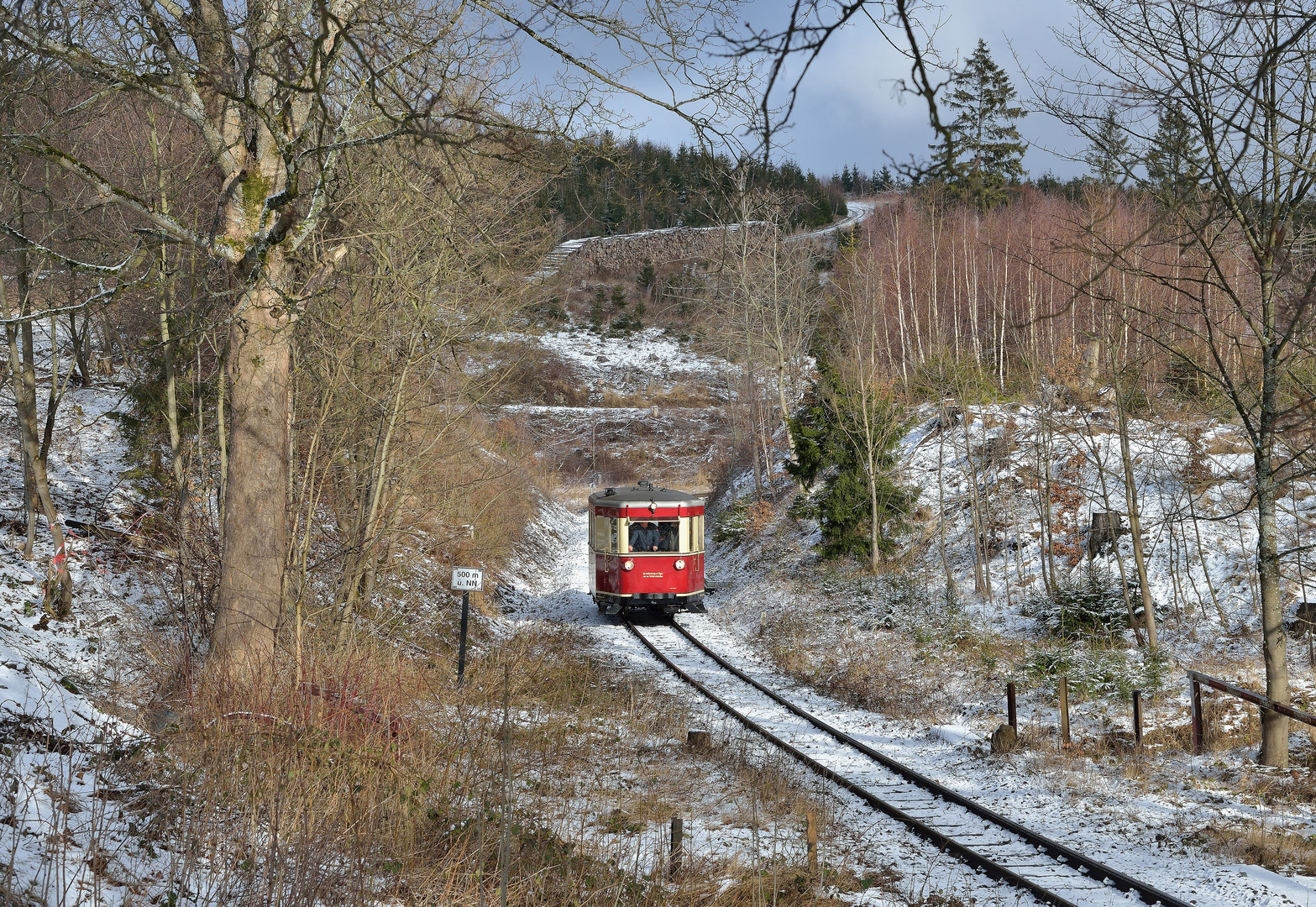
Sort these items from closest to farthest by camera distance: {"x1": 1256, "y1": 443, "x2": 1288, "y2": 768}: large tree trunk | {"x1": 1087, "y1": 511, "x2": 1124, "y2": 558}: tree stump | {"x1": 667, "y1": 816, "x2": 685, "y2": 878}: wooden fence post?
{"x1": 667, "y1": 816, "x2": 685, "y2": 878}: wooden fence post, {"x1": 1256, "y1": 443, "x2": 1288, "y2": 768}: large tree trunk, {"x1": 1087, "y1": 511, "x2": 1124, "y2": 558}: tree stump

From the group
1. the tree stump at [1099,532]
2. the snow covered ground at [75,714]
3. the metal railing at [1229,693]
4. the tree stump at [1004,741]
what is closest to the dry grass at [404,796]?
the snow covered ground at [75,714]

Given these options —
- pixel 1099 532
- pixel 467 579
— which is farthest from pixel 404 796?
pixel 1099 532

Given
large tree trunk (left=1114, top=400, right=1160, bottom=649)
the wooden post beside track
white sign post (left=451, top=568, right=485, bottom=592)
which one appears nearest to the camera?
the wooden post beside track

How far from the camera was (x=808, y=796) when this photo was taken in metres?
8.00

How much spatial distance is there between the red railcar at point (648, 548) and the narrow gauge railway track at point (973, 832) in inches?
256

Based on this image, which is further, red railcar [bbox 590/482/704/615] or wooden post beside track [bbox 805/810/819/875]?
red railcar [bbox 590/482/704/615]

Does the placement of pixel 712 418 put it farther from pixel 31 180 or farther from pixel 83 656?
pixel 83 656

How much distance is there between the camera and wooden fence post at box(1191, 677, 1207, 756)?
8695 mm

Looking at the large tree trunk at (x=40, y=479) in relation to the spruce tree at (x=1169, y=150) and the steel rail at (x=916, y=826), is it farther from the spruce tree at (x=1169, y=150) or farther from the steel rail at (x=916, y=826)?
the spruce tree at (x=1169, y=150)

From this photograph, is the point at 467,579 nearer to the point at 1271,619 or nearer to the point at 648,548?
the point at 648,548

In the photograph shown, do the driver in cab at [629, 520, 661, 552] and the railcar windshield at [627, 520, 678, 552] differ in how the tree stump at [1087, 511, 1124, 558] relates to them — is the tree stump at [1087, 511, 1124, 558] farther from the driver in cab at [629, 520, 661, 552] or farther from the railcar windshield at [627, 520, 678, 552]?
the driver in cab at [629, 520, 661, 552]

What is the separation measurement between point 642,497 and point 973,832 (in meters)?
11.3

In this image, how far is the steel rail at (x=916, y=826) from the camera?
5.93m

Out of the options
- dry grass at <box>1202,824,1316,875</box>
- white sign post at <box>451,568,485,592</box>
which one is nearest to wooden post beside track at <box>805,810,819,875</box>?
dry grass at <box>1202,824,1316,875</box>
